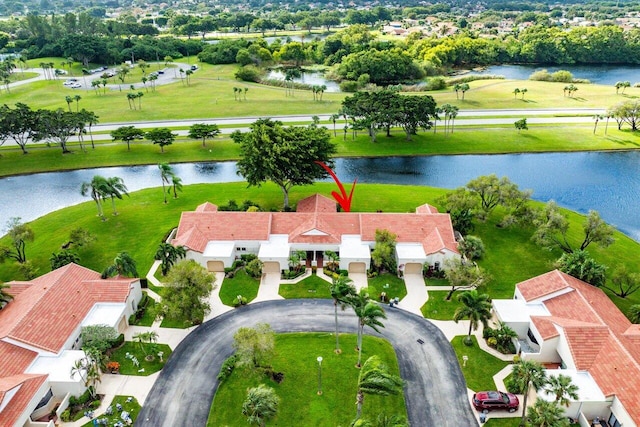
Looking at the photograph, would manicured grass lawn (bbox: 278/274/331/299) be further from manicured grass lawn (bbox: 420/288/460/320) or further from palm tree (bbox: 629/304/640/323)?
palm tree (bbox: 629/304/640/323)

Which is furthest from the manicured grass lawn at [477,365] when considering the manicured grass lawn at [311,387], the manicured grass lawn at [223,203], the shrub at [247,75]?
the shrub at [247,75]

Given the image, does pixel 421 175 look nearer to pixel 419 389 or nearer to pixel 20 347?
pixel 419 389

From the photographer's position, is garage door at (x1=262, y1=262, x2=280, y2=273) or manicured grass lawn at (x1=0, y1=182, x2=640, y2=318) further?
garage door at (x1=262, y1=262, x2=280, y2=273)

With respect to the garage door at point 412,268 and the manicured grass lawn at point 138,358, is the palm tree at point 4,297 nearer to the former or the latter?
the manicured grass lawn at point 138,358

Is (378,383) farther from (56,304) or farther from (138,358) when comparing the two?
(56,304)

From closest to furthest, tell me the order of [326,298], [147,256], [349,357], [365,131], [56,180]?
1. [349,357]
2. [326,298]
3. [147,256]
4. [56,180]
5. [365,131]

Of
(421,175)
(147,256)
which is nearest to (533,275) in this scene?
(421,175)

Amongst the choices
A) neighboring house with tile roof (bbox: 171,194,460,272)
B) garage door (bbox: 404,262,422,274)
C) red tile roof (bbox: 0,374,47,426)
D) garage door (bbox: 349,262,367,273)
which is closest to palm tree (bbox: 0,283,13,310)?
red tile roof (bbox: 0,374,47,426)
